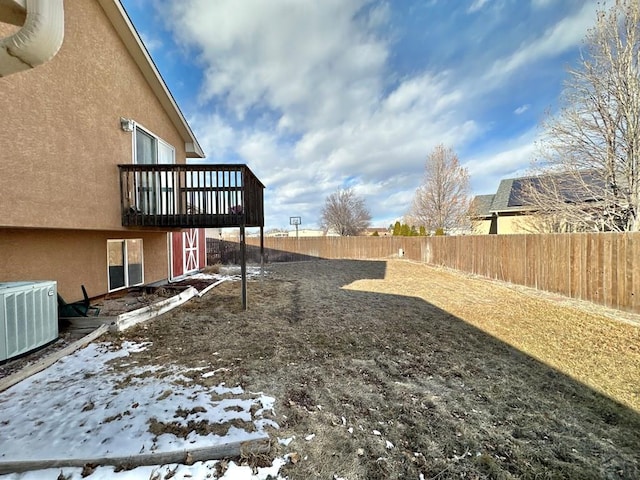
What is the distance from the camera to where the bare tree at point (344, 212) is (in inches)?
1420

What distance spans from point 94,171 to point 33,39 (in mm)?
4066

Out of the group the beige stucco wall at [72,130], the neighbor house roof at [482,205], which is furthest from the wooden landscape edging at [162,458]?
the neighbor house roof at [482,205]

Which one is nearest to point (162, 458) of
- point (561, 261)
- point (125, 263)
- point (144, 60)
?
point (125, 263)

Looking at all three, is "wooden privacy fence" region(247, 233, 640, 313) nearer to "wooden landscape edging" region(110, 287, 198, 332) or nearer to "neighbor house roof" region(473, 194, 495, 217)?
"neighbor house roof" region(473, 194, 495, 217)

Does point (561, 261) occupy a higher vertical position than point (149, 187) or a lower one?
lower

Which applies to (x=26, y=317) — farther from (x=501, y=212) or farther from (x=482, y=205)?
(x=482, y=205)

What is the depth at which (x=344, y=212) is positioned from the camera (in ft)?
118

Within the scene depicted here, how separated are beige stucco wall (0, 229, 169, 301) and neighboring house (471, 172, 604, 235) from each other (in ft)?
45.7

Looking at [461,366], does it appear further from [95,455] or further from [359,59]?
[359,59]

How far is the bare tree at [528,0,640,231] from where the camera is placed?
26.1 feet

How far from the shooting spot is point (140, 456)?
6.67 feet

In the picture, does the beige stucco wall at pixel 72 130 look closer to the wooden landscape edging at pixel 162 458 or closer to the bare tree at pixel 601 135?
the wooden landscape edging at pixel 162 458

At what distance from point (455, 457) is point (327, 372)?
1.65m

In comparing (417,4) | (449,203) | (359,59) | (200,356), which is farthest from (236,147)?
(200,356)
